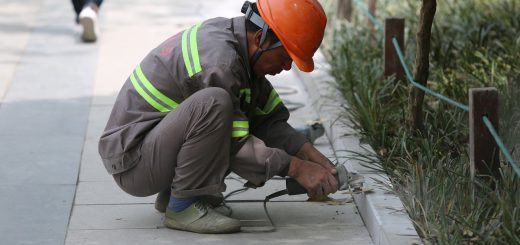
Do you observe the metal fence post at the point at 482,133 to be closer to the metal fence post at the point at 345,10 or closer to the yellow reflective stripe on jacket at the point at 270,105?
the yellow reflective stripe on jacket at the point at 270,105

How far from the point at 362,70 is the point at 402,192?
2348 mm

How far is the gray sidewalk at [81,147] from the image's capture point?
17.6 ft

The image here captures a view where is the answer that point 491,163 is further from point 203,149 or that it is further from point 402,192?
point 203,149

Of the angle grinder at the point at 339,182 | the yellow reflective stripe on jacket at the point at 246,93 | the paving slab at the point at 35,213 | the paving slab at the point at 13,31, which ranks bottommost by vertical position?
the paving slab at the point at 13,31

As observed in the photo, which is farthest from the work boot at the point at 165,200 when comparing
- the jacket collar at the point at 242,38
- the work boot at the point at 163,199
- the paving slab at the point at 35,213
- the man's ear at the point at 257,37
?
the man's ear at the point at 257,37

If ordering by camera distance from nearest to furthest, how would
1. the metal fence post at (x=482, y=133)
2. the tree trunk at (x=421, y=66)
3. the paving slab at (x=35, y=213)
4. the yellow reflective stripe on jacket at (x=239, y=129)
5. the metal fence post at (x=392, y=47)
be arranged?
the metal fence post at (x=482, y=133)
the yellow reflective stripe on jacket at (x=239, y=129)
the paving slab at (x=35, y=213)
the tree trunk at (x=421, y=66)
the metal fence post at (x=392, y=47)

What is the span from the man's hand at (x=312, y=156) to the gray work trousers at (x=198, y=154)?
27 centimetres

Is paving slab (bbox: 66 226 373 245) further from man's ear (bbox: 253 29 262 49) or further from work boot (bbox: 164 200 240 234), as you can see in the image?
man's ear (bbox: 253 29 262 49)

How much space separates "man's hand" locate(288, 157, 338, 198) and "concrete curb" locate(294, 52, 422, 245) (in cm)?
28

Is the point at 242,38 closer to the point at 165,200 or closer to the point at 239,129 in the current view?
the point at 239,129

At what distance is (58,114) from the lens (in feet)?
25.3

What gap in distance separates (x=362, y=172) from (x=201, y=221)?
1083mm

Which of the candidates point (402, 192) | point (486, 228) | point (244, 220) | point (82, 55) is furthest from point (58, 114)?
point (486, 228)

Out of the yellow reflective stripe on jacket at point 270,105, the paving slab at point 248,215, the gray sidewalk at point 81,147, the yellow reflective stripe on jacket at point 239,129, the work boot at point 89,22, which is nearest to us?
the yellow reflective stripe on jacket at point 239,129
